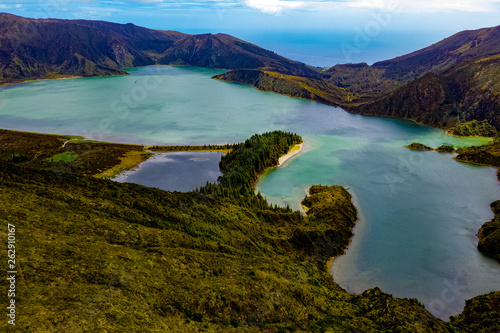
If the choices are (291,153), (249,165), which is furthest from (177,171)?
(291,153)

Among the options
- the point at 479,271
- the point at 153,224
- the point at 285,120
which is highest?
the point at 285,120

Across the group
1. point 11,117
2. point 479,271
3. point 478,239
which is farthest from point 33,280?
point 11,117

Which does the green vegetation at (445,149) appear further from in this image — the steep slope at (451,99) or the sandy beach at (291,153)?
the sandy beach at (291,153)

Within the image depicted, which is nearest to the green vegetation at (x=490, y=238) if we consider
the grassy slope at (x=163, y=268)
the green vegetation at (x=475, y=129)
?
the grassy slope at (x=163, y=268)

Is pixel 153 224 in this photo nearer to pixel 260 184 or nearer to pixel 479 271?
pixel 260 184

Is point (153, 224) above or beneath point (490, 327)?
above

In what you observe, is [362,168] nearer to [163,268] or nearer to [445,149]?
[445,149]
